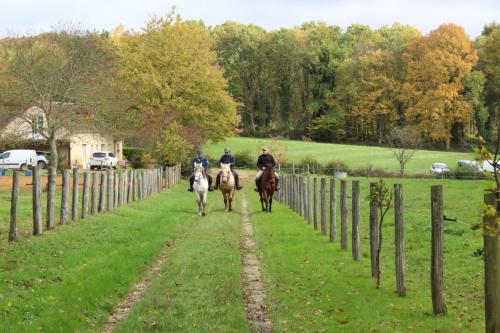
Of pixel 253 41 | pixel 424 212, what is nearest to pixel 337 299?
pixel 424 212

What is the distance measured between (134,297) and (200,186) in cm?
1579

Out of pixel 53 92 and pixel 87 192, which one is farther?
pixel 53 92

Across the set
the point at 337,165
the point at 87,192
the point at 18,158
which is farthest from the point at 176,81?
the point at 87,192

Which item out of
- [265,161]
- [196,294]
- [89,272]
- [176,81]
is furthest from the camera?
[176,81]

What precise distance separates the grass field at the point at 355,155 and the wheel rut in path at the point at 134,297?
52229 millimetres

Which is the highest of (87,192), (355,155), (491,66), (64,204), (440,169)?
(491,66)

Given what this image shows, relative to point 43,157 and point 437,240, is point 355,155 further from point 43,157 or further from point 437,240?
point 437,240

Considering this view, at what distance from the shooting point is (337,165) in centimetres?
6781

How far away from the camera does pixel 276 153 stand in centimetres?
7462

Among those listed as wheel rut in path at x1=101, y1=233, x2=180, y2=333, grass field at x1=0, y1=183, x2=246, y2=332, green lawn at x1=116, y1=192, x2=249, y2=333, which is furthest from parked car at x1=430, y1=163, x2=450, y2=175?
wheel rut in path at x1=101, y1=233, x2=180, y2=333

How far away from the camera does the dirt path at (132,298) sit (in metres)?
9.82

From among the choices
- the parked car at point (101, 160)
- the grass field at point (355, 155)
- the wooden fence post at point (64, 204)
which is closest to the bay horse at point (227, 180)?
the wooden fence post at point (64, 204)

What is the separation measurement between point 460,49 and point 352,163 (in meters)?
21.7

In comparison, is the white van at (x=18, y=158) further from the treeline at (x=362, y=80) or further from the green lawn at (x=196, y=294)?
the green lawn at (x=196, y=294)
